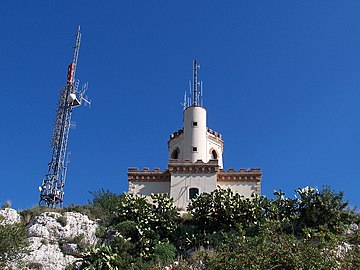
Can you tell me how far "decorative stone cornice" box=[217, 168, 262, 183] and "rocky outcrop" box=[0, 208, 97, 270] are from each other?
10.8 m

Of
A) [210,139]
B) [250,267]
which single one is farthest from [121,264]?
[210,139]

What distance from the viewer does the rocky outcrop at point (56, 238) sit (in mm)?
23500

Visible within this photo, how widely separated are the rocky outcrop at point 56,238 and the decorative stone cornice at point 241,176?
10.8 m

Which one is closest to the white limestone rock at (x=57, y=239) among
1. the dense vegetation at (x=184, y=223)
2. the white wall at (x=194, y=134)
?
the dense vegetation at (x=184, y=223)

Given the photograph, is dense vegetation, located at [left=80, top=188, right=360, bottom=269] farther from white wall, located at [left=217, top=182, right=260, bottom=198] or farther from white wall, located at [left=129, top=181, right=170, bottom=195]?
white wall, located at [left=217, top=182, right=260, bottom=198]

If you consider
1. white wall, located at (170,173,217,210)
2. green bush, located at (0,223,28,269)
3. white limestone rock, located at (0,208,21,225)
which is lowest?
green bush, located at (0,223,28,269)

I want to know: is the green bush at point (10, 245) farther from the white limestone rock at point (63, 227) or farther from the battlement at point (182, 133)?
the battlement at point (182, 133)

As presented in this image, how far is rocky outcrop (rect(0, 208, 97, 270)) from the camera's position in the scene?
925 inches

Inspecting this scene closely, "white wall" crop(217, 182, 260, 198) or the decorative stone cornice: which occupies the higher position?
the decorative stone cornice

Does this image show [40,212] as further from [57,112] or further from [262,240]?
[262,240]

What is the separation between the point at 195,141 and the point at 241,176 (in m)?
5.00

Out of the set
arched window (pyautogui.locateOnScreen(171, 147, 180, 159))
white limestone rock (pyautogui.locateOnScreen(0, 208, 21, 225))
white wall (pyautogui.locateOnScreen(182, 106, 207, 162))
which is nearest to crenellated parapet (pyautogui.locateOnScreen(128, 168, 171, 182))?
white wall (pyautogui.locateOnScreen(182, 106, 207, 162))

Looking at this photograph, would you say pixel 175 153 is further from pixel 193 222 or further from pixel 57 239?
pixel 57 239

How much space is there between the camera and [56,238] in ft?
84.6
